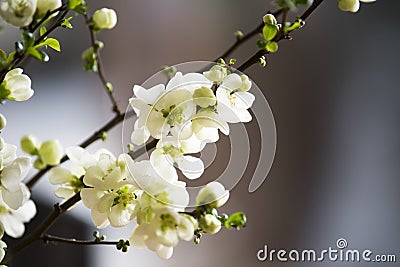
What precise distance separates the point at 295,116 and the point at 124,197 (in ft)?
3.43

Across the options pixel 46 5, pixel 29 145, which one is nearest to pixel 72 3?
pixel 46 5

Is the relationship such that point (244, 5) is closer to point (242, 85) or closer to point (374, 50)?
point (374, 50)

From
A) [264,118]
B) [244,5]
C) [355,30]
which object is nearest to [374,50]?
[355,30]

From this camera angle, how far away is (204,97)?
1.42 ft

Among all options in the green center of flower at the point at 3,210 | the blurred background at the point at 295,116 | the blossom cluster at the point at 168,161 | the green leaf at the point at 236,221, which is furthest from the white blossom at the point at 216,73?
the blurred background at the point at 295,116

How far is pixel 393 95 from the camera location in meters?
1.43

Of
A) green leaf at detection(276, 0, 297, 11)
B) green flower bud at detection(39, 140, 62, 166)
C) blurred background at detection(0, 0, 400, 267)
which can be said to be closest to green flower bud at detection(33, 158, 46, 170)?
green flower bud at detection(39, 140, 62, 166)

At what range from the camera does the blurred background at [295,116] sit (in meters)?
1.41

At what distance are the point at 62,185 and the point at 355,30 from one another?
3.70ft

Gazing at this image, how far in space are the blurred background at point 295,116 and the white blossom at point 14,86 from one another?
2.97ft

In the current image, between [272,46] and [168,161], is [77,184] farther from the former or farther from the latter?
[272,46]

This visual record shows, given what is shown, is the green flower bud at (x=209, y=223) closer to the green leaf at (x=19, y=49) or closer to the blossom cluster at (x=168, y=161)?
the blossom cluster at (x=168, y=161)

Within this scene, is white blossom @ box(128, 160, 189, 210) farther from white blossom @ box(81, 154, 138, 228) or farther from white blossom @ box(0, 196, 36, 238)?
white blossom @ box(0, 196, 36, 238)

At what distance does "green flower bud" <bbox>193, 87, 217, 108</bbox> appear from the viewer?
0.43 metres
